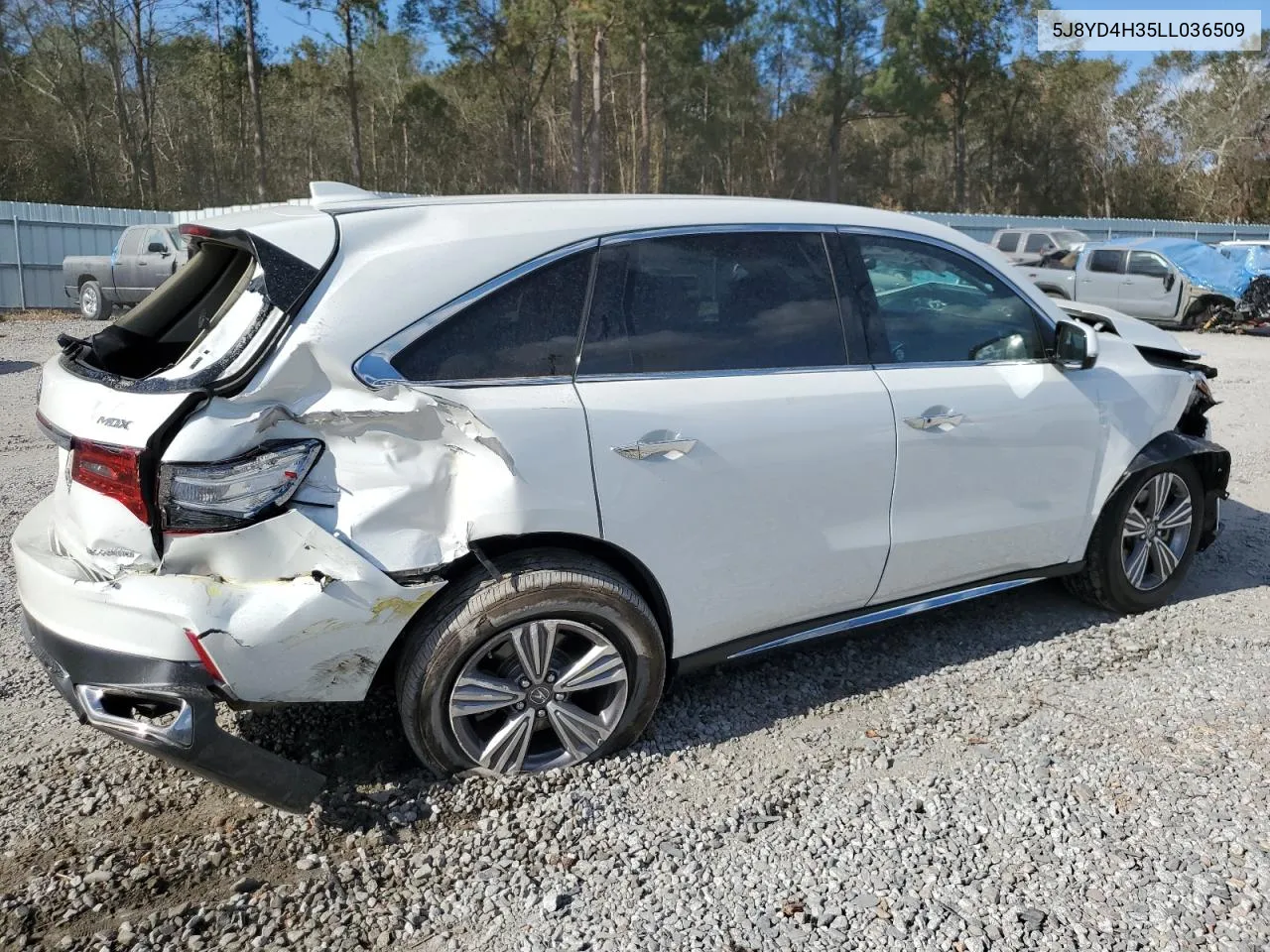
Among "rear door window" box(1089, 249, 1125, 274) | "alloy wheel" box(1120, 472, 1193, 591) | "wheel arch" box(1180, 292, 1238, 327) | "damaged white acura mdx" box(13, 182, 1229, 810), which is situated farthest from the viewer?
"rear door window" box(1089, 249, 1125, 274)

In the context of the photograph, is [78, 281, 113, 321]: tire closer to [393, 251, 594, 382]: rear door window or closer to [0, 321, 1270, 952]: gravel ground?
[0, 321, 1270, 952]: gravel ground

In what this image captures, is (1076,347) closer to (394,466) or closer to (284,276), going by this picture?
(394,466)

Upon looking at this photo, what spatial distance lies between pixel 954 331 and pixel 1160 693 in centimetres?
158

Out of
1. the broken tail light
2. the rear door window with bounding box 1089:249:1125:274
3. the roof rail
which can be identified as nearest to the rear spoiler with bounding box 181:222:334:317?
the broken tail light

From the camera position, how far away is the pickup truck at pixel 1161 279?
63.1 feet

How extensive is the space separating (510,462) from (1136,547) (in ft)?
10.1

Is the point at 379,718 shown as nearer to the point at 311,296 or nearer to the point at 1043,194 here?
the point at 311,296

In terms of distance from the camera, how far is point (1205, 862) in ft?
9.18

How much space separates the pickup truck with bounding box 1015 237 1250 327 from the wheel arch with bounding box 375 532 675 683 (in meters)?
18.2

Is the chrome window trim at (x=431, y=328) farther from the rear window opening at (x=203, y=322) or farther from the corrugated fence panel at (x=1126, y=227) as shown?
the corrugated fence panel at (x=1126, y=227)

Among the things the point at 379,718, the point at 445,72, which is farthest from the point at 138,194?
the point at 379,718

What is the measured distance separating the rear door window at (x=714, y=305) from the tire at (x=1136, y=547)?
5.53 ft

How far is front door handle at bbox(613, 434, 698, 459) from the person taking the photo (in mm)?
3027

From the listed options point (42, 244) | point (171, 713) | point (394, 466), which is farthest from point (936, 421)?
point (42, 244)
